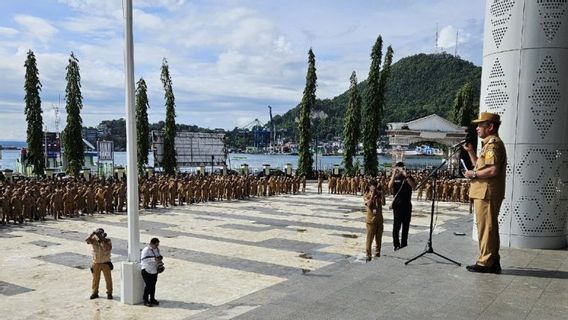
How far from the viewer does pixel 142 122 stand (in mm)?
37031

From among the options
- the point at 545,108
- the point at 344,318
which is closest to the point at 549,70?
the point at 545,108

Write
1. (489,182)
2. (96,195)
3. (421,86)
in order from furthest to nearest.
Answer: (421,86)
(96,195)
(489,182)

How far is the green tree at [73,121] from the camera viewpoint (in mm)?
32250

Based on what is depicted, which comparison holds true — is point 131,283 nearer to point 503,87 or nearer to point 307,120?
point 503,87

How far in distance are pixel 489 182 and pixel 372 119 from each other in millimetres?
39369

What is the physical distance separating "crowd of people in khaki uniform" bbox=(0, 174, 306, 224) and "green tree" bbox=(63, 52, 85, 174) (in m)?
9.60

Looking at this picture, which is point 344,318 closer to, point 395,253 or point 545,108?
point 395,253

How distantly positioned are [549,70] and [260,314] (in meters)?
6.28

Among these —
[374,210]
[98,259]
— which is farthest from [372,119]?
[98,259]

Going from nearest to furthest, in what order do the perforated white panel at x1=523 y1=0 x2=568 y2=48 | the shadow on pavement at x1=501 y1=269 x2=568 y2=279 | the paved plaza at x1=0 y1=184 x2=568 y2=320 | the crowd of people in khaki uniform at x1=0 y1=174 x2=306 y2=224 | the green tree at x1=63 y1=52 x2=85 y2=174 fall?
the paved plaza at x1=0 y1=184 x2=568 y2=320, the shadow on pavement at x1=501 y1=269 x2=568 y2=279, the perforated white panel at x1=523 y1=0 x2=568 y2=48, the crowd of people in khaki uniform at x1=0 y1=174 x2=306 y2=224, the green tree at x1=63 y1=52 x2=85 y2=174

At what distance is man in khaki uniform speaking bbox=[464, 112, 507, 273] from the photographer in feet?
20.2

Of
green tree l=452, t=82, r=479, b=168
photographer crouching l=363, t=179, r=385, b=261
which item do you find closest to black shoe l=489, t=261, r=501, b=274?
photographer crouching l=363, t=179, r=385, b=261

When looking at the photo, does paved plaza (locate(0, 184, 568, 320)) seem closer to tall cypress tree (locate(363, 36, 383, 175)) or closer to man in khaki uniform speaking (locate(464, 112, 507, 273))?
man in khaki uniform speaking (locate(464, 112, 507, 273))

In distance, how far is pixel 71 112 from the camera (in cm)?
3275
